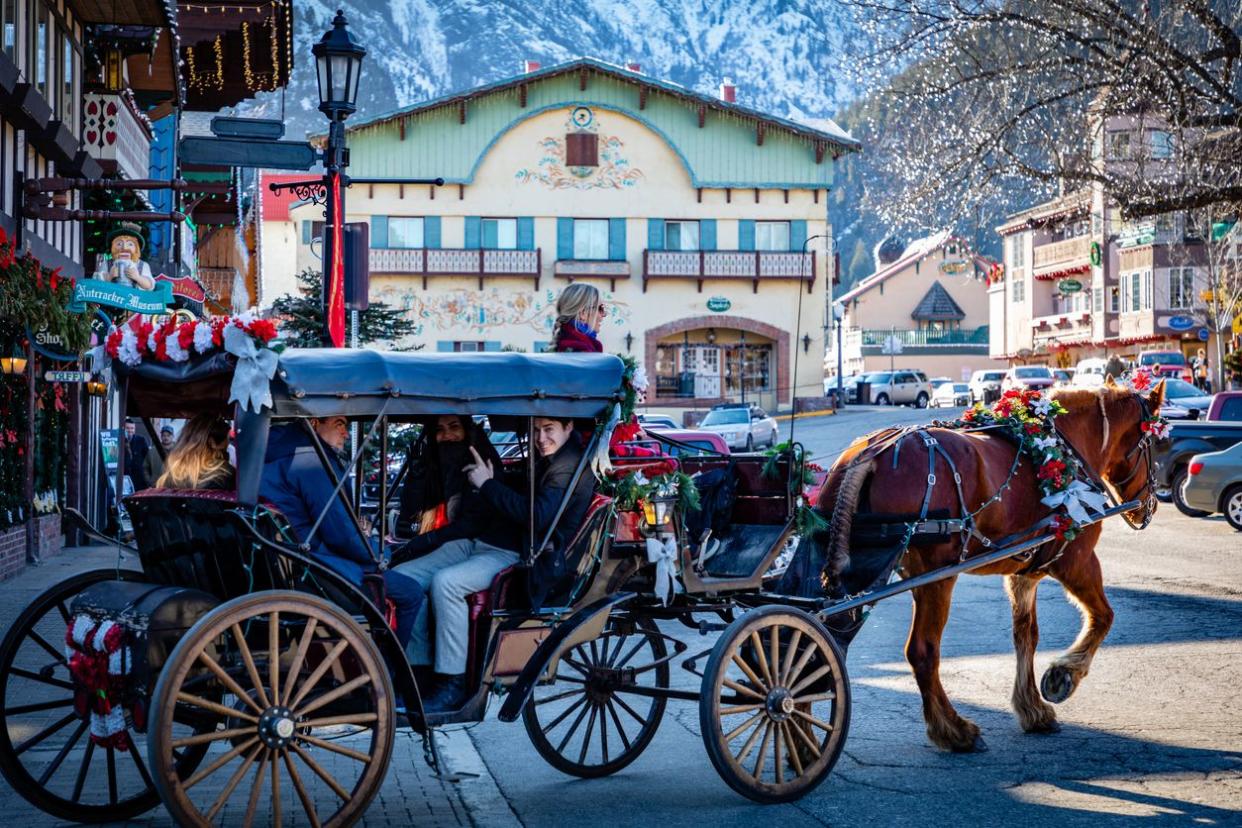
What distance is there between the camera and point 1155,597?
614 inches

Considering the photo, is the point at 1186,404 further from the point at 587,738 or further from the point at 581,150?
the point at 587,738

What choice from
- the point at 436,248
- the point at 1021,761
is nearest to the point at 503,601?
the point at 1021,761

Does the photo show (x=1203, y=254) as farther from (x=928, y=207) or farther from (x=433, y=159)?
(x=928, y=207)

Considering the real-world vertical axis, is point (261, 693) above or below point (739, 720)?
above

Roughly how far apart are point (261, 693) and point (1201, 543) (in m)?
17.3

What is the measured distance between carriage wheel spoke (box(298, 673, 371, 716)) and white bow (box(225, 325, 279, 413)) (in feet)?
3.77

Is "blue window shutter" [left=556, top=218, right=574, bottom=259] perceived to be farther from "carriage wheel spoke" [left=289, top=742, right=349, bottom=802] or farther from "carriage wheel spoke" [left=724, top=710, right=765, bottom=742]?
"carriage wheel spoke" [left=289, top=742, right=349, bottom=802]

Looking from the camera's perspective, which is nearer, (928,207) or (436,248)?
(928,207)

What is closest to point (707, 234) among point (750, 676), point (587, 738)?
point (587, 738)

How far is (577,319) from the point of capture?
29.7 feet

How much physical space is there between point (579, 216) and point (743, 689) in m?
56.4

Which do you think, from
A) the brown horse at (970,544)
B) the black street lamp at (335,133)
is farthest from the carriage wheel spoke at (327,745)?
the black street lamp at (335,133)

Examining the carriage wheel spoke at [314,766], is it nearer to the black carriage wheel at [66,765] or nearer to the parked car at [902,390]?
the black carriage wheel at [66,765]

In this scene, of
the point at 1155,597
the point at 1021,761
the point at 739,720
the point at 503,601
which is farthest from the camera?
the point at 1155,597
